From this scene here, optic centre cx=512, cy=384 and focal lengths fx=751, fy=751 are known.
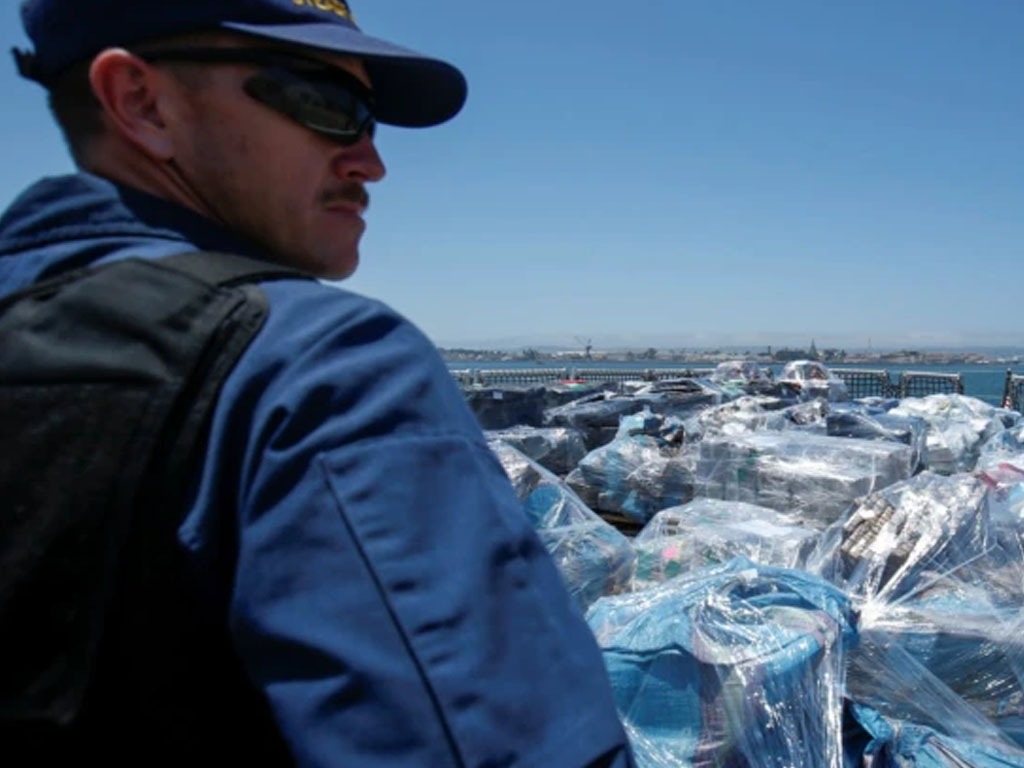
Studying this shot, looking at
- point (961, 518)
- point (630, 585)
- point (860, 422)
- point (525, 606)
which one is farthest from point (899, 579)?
point (860, 422)

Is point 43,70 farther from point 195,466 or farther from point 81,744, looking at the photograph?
point 81,744

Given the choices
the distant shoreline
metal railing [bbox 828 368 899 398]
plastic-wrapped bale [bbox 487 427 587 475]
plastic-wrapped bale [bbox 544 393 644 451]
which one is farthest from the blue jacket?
the distant shoreline

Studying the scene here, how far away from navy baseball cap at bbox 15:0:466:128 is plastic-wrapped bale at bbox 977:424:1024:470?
5934 mm

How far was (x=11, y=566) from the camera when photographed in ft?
2.00

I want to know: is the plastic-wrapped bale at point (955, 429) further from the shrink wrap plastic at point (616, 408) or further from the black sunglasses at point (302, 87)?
the black sunglasses at point (302, 87)

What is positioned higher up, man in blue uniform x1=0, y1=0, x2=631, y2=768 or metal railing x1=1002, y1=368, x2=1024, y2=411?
man in blue uniform x1=0, y1=0, x2=631, y2=768

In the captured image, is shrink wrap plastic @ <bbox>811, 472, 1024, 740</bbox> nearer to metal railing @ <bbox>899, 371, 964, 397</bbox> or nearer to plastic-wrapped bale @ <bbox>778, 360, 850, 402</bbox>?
plastic-wrapped bale @ <bbox>778, 360, 850, 402</bbox>

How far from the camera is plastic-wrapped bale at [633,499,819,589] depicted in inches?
153

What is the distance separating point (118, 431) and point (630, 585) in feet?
12.1

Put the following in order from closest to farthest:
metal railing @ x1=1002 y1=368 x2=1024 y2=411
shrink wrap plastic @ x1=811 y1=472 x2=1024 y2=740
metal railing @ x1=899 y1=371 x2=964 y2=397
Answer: shrink wrap plastic @ x1=811 y1=472 x2=1024 y2=740
metal railing @ x1=1002 y1=368 x2=1024 y2=411
metal railing @ x1=899 y1=371 x2=964 y2=397

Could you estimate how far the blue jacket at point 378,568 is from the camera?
1.92 ft

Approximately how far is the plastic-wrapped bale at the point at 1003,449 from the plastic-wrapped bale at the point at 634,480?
91.6 inches

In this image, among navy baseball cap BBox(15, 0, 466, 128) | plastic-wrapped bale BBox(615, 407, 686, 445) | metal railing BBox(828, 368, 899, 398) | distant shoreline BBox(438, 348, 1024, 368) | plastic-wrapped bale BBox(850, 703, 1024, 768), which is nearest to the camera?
navy baseball cap BBox(15, 0, 466, 128)

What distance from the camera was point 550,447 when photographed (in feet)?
26.3
